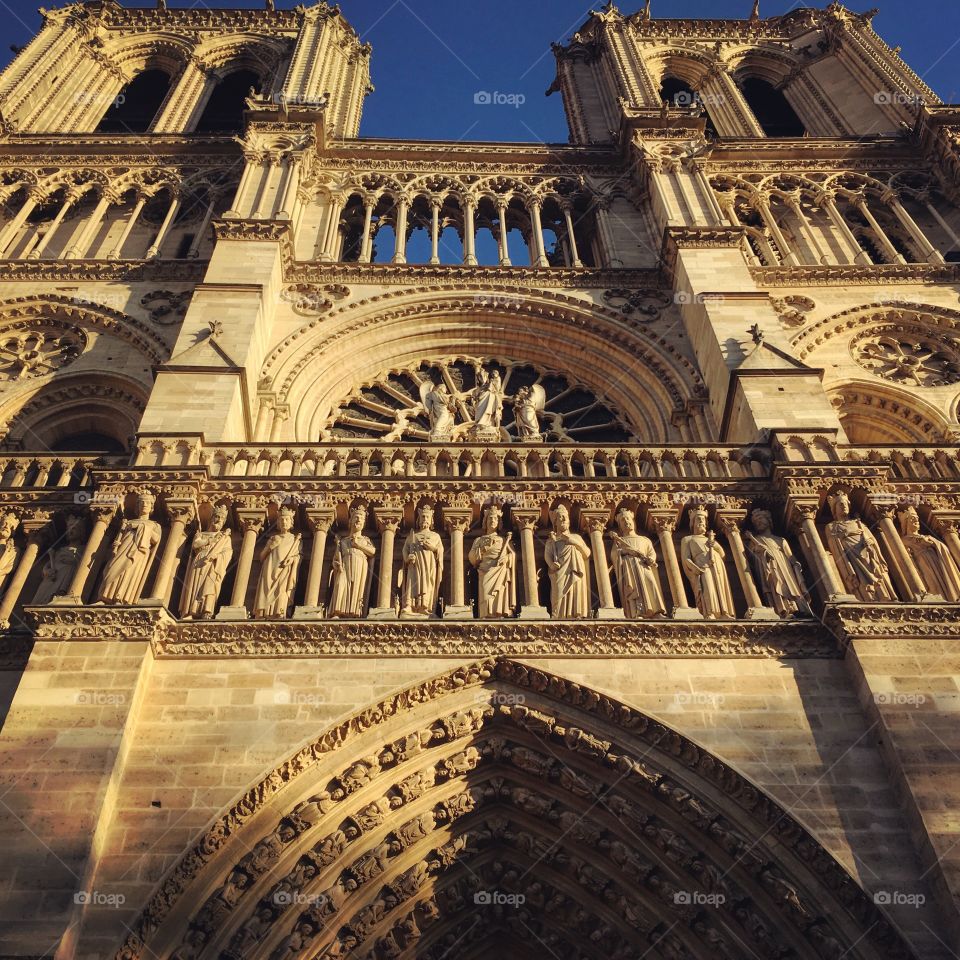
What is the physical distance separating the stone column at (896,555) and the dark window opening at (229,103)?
18.5 m

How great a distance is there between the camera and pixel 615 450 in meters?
12.9

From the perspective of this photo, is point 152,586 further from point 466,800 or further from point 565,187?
point 565,187

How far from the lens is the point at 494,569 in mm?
10727

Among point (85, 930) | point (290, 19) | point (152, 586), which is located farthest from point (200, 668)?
point (290, 19)

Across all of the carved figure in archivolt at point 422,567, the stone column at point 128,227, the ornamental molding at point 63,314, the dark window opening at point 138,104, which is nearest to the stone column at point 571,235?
the ornamental molding at point 63,314

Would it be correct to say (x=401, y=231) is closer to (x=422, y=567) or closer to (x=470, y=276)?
(x=470, y=276)

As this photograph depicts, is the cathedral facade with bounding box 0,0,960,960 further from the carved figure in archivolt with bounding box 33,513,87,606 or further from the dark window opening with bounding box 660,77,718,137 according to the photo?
the dark window opening with bounding box 660,77,718,137

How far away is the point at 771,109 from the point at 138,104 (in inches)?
599

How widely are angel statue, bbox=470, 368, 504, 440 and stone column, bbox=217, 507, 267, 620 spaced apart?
467cm

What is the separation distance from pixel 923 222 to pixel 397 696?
1489 cm

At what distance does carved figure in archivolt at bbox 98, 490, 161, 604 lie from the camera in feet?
33.2

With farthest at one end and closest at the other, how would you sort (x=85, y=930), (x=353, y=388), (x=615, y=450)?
1. (x=353, y=388)
2. (x=615, y=450)
3. (x=85, y=930)

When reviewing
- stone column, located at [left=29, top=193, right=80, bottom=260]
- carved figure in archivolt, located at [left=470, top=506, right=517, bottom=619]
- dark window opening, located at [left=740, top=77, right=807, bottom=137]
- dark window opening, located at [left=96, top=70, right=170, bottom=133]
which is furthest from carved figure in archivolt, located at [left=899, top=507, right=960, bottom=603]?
dark window opening, located at [left=96, top=70, right=170, bottom=133]

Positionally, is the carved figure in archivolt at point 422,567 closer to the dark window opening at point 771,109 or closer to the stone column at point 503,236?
the stone column at point 503,236
